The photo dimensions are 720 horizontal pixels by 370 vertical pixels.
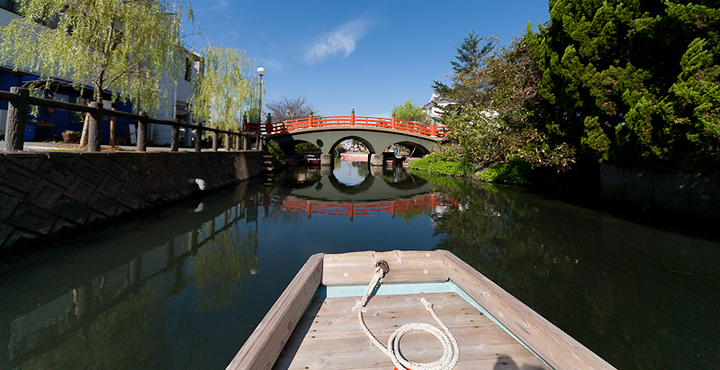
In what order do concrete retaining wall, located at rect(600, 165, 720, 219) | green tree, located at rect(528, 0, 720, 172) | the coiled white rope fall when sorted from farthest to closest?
concrete retaining wall, located at rect(600, 165, 720, 219) < green tree, located at rect(528, 0, 720, 172) < the coiled white rope

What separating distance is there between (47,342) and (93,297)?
74cm

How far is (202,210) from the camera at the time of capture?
24.1 feet

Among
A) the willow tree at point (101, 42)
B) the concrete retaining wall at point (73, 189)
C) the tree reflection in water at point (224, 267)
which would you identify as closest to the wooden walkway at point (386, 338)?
the tree reflection in water at point (224, 267)

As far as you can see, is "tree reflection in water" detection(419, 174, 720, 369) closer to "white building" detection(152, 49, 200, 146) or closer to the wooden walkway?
the wooden walkway

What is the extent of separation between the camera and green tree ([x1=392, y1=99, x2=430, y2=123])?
46.6 metres

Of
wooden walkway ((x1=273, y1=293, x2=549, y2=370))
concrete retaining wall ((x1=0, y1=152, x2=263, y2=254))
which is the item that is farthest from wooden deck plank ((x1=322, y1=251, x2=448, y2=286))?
concrete retaining wall ((x1=0, y1=152, x2=263, y2=254))

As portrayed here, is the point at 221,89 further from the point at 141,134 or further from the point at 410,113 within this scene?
the point at 410,113

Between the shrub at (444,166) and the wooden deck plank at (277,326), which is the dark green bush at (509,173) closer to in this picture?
the shrub at (444,166)

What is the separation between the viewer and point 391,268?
108 inches

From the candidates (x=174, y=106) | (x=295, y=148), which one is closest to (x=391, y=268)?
(x=174, y=106)

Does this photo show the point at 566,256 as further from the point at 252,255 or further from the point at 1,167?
the point at 1,167

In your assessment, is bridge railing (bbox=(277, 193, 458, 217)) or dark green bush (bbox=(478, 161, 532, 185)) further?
dark green bush (bbox=(478, 161, 532, 185))

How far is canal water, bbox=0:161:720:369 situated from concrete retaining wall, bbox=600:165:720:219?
901mm

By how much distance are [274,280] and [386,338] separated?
2.06 m
